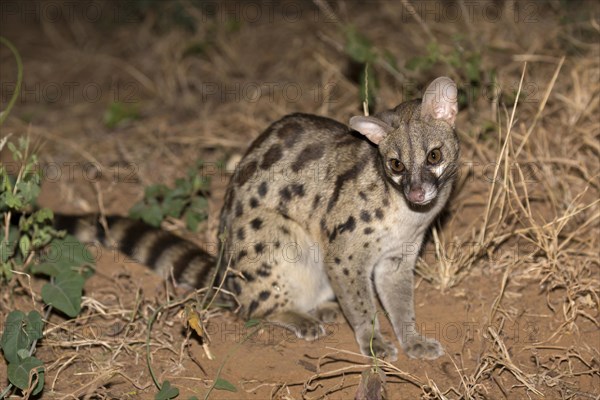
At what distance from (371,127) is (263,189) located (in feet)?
3.22

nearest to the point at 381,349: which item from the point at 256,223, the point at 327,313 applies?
the point at 327,313

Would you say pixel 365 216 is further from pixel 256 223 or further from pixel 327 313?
pixel 327 313

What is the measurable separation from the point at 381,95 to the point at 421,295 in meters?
2.74

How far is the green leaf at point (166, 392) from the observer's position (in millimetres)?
4789

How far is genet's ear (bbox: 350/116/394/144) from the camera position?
5035mm

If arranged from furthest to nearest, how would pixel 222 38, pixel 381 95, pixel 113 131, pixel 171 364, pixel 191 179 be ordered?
pixel 222 38, pixel 113 131, pixel 381 95, pixel 191 179, pixel 171 364

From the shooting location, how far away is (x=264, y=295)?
18.6 feet

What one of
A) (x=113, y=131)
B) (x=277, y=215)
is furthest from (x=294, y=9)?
(x=277, y=215)

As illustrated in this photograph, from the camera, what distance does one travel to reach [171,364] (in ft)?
17.1

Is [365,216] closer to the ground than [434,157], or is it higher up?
closer to the ground

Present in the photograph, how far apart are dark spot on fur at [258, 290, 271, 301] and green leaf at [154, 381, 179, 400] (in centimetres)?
102

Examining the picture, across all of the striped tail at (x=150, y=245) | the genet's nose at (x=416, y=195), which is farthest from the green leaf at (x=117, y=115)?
the genet's nose at (x=416, y=195)

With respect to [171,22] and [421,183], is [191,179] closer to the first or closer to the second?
[421,183]

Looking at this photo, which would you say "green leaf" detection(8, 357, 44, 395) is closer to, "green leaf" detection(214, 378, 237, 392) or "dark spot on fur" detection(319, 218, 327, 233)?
"green leaf" detection(214, 378, 237, 392)
